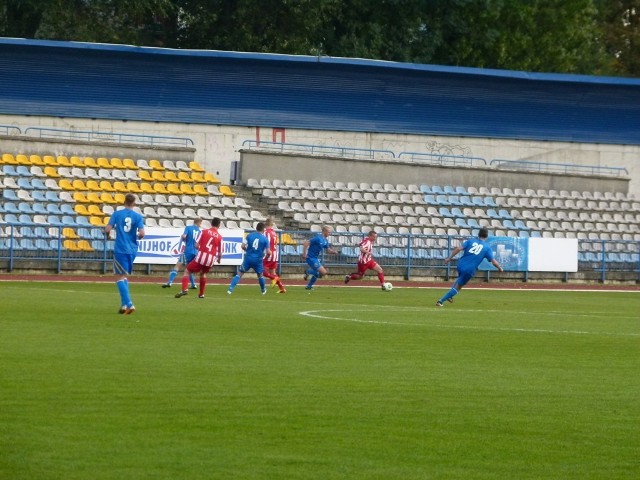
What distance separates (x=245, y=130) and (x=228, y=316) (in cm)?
2891

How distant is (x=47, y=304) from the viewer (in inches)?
910

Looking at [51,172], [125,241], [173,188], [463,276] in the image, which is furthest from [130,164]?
[125,241]

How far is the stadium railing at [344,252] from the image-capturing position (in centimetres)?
3716

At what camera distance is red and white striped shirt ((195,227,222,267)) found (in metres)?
28.5

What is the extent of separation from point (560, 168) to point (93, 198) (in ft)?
72.8

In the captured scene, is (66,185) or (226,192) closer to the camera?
(66,185)

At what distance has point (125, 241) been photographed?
20.5m

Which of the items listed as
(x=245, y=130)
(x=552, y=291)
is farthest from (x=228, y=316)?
(x=245, y=130)

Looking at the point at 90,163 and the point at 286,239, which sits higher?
the point at 90,163

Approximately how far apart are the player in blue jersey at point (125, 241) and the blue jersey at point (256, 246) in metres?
10.1

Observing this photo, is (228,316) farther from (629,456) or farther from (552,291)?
(552,291)

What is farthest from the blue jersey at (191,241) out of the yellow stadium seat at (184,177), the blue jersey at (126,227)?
the yellow stadium seat at (184,177)

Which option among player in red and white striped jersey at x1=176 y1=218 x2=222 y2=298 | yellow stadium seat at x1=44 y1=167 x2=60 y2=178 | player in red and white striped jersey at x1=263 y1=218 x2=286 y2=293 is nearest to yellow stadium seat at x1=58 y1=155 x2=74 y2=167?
yellow stadium seat at x1=44 y1=167 x2=60 y2=178

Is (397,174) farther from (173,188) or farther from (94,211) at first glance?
(94,211)
